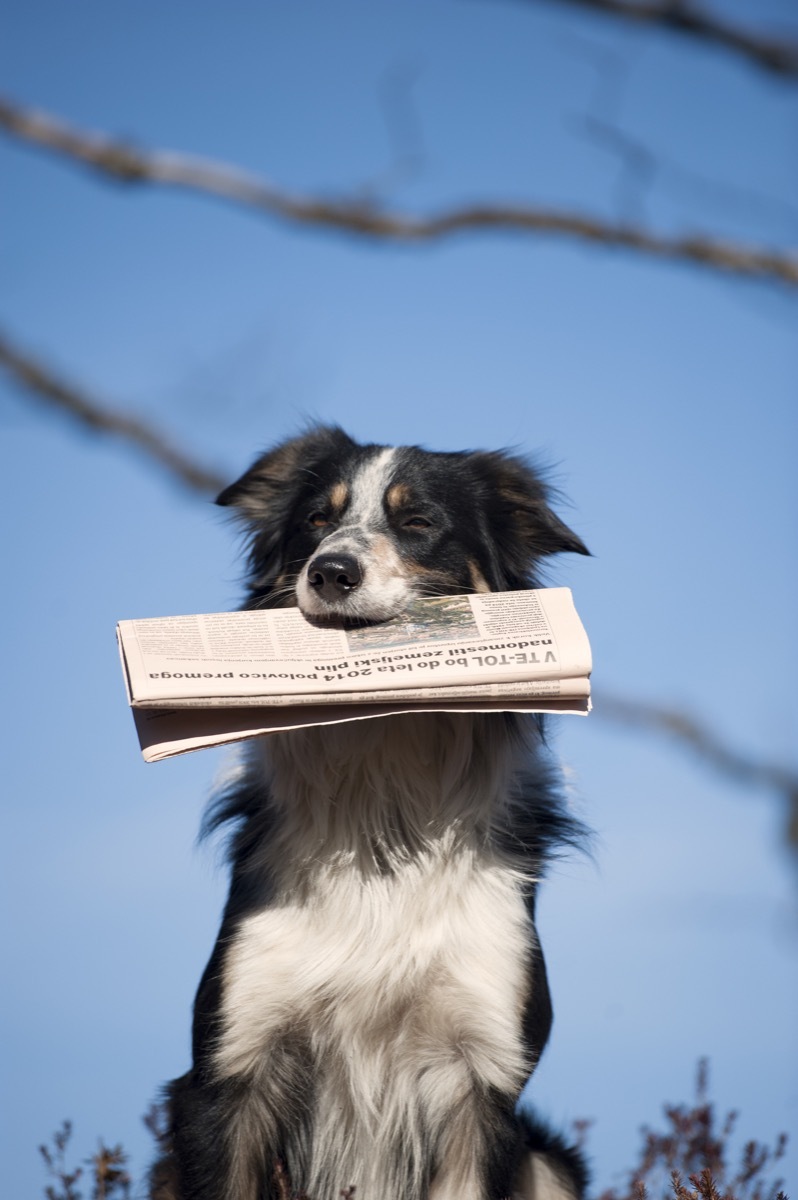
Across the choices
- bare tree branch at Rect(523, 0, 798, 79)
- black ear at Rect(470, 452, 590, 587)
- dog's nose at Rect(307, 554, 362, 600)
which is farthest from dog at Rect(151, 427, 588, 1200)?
bare tree branch at Rect(523, 0, 798, 79)

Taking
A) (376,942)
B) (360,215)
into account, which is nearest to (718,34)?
(360,215)

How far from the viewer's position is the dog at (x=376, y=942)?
377cm

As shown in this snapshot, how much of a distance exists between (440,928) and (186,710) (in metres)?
1.05

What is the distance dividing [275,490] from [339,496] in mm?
490

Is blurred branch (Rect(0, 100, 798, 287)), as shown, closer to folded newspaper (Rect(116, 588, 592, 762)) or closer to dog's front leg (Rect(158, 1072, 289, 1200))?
folded newspaper (Rect(116, 588, 592, 762))

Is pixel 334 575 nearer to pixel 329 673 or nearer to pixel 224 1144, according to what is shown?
pixel 329 673

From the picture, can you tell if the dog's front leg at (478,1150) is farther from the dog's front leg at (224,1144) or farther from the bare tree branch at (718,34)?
the bare tree branch at (718,34)

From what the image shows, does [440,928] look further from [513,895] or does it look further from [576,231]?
[576,231]

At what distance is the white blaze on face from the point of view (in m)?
3.78

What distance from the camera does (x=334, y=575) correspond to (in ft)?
12.3

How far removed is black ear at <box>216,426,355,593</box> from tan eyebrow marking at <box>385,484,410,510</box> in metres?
0.38

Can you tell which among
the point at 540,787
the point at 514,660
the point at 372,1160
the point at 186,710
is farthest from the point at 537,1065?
the point at 186,710

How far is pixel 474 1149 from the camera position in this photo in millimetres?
3727

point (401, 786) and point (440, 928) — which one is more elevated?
point (401, 786)
